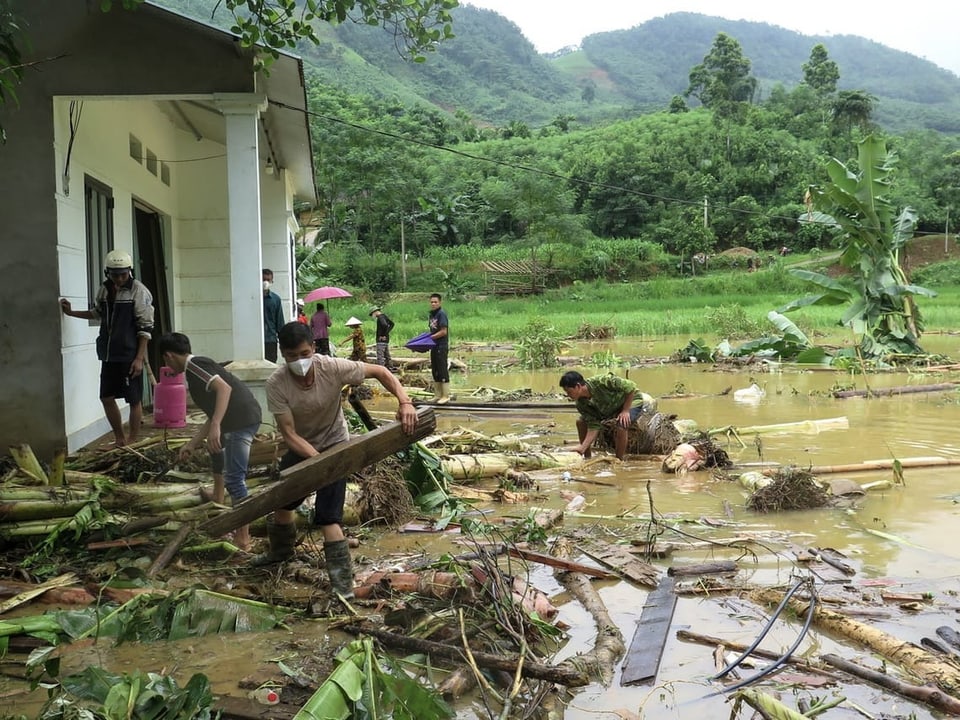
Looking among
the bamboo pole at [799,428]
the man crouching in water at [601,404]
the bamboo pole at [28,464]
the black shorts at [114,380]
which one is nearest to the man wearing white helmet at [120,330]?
the black shorts at [114,380]

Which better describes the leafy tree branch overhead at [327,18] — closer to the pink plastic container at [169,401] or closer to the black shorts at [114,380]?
the black shorts at [114,380]

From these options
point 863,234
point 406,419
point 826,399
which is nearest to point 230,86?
point 406,419

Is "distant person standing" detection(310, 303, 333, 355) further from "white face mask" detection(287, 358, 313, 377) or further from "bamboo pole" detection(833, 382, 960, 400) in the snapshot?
"white face mask" detection(287, 358, 313, 377)

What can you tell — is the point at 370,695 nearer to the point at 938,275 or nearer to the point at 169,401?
the point at 169,401

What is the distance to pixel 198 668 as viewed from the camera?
3939mm

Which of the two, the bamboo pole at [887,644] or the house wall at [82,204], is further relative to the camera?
the house wall at [82,204]

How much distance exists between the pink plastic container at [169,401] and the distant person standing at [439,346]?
5.52 m

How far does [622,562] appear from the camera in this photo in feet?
17.9

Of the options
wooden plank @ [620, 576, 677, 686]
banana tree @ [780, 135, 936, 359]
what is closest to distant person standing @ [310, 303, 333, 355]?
banana tree @ [780, 135, 936, 359]

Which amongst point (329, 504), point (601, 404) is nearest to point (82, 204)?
→ point (329, 504)

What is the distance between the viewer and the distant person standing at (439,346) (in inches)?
523

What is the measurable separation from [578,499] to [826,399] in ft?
25.8

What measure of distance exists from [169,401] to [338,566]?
3.83m

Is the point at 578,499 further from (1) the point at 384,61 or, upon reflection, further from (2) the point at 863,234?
(1) the point at 384,61
